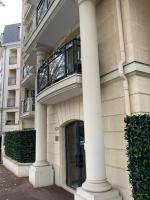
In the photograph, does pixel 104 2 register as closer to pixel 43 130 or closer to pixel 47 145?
pixel 43 130

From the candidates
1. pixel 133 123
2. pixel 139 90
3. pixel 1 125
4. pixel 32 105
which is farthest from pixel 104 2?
pixel 1 125

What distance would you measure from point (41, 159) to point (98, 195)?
4.81m

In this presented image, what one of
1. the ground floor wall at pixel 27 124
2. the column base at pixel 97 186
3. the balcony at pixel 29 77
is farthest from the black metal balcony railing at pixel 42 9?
the ground floor wall at pixel 27 124

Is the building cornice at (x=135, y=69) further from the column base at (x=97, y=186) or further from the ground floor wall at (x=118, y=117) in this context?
the column base at (x=97, y=186)

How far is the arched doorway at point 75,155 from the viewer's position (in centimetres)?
760

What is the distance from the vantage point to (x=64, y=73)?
6980mm

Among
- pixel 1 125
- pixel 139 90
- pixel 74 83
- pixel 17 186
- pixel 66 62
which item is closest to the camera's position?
pixel 139 90

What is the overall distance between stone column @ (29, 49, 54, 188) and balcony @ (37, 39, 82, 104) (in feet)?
4.56

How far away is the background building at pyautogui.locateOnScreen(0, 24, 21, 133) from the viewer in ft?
82.5

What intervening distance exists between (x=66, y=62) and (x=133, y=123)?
10.7ft

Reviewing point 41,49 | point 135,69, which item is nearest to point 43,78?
point 41,49

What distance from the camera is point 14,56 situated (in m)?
26.5

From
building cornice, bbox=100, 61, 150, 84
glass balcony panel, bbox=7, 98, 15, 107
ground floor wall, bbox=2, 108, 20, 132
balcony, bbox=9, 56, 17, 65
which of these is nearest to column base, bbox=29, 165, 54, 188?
building cornice, bbox=100, 61, 150, 84

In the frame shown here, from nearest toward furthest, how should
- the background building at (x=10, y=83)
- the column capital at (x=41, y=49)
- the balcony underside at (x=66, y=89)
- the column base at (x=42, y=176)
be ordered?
the balcony underside at (x=66, y=89) → the column base at (x=42, y=176) → the column capital at (x=41, y=49) → the background building at (x=10, y=83)
